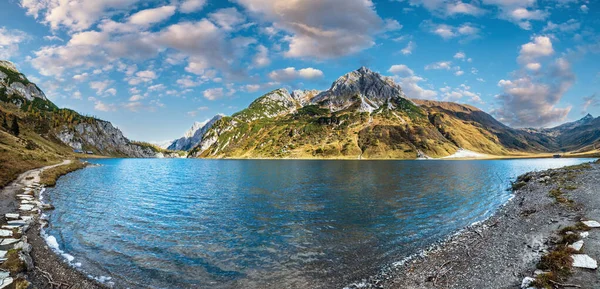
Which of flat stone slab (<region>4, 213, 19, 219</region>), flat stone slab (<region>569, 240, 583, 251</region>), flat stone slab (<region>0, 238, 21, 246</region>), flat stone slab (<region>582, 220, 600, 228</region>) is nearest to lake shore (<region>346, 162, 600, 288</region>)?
flat stone slab (<region>569, 240, 583, 251</region>)

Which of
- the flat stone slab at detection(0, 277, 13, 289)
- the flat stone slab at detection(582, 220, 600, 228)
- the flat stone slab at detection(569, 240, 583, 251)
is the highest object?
the flat stone slab at detection(582, 220, 600, 228)

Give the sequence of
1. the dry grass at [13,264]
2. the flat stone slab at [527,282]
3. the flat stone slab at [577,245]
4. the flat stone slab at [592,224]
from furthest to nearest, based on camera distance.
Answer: the flat stone slab at [592,224] → the flat stone slab at [577,245] → the dry grass at [13,264] → the flat stone slab at [527,282]

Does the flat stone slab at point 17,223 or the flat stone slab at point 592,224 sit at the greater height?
the flat stone slab at point 592,224

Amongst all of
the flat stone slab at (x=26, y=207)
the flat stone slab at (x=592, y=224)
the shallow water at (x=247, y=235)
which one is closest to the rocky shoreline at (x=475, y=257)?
the flat stone slab at (x=592, y=224)

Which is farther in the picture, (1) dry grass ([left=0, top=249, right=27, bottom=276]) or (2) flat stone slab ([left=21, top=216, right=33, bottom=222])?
(2) flat stone slab ([left=21, top=216, right=33, bottom=222])

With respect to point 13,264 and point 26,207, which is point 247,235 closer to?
point 13,264

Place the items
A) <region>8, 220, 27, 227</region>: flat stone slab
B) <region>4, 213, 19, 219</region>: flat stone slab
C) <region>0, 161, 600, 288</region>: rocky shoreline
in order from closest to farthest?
1. <region>0, 161, 600, 288</region>: rocky shoreline
2. <region>8, 220, 27, 227</region>: flat stone slab
3. <region>4, 213, 19, 219</region>: flat stone slab

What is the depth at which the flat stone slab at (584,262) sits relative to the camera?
16266mm

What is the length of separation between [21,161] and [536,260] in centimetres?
10968

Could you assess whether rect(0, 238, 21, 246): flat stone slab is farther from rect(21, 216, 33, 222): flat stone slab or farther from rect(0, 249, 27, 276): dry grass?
rect(21, 216, 33, 222): flat stone slab

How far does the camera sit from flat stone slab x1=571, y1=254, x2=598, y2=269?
16.3 m

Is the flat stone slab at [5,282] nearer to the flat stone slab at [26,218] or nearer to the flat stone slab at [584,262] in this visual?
the flat stone slab at [26,218]

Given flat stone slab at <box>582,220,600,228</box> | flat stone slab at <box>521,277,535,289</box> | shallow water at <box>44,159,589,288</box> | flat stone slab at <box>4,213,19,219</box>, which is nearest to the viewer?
flat stone slab at <box>521,277,535,289</box>

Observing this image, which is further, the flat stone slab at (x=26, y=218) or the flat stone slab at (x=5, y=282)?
the flat stone slab at (x=26, y=218)
